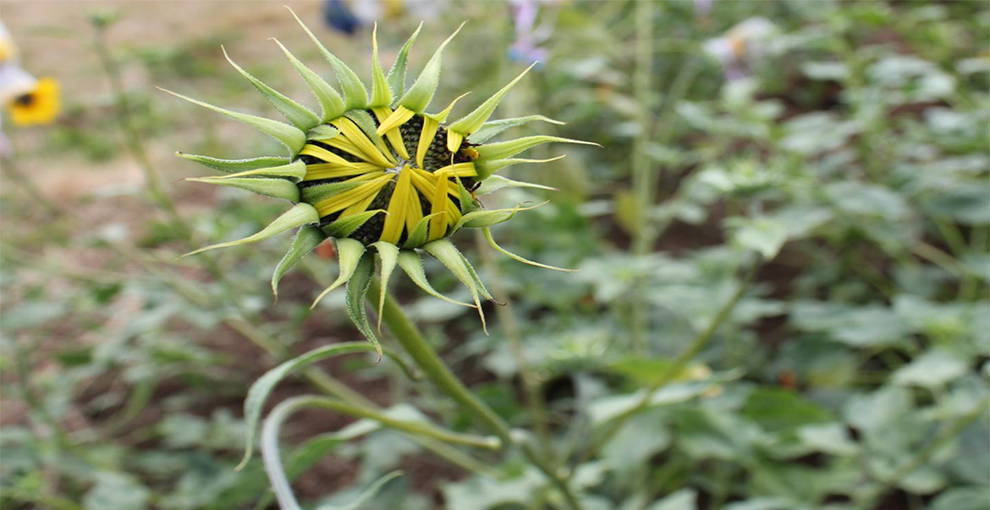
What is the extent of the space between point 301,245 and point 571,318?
960mm

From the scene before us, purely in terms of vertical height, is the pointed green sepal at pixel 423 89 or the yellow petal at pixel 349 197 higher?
the pointed green sepal at pixel 423 89

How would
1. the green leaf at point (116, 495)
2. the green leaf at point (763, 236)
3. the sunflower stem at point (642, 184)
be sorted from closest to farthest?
Answer: the green leaf at point (763, 236) → the green leaf at point (116, 495) → the sunflower stem at point (642, 184)

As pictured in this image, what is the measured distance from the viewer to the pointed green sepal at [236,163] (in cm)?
56

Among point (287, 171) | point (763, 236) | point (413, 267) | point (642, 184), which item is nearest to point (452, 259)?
point (413, 267)

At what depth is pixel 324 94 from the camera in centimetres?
62

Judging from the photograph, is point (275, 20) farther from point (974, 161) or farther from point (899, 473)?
point (899, 473)

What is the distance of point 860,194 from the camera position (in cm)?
154

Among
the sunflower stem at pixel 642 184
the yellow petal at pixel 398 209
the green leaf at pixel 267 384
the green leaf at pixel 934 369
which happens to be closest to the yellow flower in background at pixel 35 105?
the sunflower stem at pixel 642 184


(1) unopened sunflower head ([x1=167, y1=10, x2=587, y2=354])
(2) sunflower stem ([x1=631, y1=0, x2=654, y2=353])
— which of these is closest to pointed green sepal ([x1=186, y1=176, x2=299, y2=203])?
(1) unopened sunflower head ([x1=167, y1=10, x2=587, y2=354])

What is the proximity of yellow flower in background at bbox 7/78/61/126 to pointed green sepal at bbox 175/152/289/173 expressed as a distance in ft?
5.98

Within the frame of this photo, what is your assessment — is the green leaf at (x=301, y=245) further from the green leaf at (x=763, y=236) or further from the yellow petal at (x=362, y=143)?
the green leaf at (x=763, y=236)

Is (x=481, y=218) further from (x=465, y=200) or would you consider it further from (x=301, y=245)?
(x=301, y=245)

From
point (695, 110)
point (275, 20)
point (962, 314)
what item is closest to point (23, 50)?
point (275, 20)

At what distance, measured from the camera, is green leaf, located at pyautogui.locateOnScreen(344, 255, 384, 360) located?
572mm
